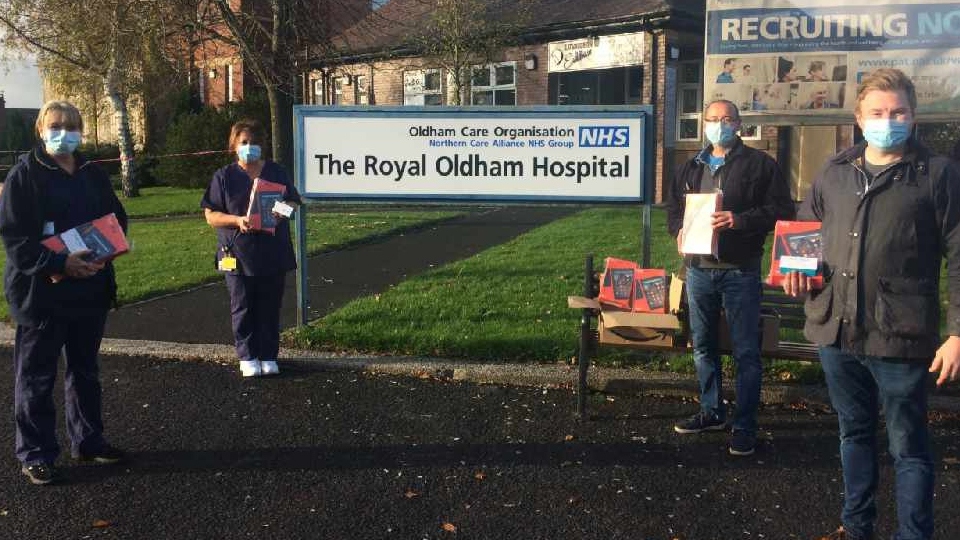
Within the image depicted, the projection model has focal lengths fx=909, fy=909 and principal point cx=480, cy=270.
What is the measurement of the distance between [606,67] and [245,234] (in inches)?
663

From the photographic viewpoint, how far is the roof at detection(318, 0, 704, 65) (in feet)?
66.6

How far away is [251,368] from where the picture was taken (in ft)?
21.1

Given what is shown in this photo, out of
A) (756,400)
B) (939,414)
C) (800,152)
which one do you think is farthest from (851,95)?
(800,152)

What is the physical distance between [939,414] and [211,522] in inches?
168

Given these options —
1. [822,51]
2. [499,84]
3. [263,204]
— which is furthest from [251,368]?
[499,84]

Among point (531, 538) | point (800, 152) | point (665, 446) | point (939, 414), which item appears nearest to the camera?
point (531, 538)

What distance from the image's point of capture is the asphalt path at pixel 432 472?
399 cm

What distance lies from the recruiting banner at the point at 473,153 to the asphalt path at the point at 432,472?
5.93 feet

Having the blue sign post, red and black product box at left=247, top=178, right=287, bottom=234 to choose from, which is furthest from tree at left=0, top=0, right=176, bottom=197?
red and black product box at left=247, top=178, right=287, bottom=234

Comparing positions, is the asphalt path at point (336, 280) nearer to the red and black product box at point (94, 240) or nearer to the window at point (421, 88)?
the red and black product box at point (94, 240)

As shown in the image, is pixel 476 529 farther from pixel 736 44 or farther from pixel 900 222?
pixel 736 44

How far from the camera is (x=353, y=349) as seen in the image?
719cm

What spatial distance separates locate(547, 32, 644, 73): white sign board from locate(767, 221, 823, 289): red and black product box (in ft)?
59.3

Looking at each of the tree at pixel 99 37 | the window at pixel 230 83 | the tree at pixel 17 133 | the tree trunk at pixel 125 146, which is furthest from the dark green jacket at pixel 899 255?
the tree at pixel 17 133
